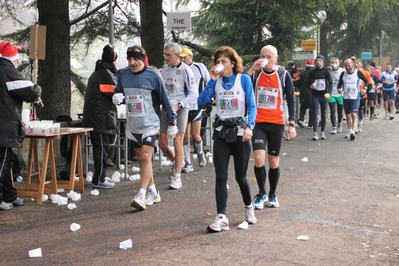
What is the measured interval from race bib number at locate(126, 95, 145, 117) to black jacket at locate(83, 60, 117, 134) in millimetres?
1652

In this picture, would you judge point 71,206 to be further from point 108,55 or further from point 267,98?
point 267,98

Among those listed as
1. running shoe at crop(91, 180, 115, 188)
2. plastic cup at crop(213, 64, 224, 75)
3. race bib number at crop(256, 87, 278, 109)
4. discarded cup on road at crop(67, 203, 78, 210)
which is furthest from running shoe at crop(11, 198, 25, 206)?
plastic cup at crop(213, 64, 224, 75)

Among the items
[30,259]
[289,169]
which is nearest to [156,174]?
[289,169]

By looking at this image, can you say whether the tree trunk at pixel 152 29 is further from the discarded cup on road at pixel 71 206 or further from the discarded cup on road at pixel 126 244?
the discarded cup on road at pixel 126 244

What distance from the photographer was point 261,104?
8.32 meters

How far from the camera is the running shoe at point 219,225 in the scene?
279 inches

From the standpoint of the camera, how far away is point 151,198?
28.7 ft

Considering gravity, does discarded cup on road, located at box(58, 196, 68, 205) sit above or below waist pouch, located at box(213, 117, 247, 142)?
below

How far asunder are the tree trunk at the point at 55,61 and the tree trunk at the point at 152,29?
3.29 metres

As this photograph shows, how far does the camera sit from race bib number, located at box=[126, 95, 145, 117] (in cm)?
827

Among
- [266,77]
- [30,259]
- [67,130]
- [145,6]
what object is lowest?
[30,259]

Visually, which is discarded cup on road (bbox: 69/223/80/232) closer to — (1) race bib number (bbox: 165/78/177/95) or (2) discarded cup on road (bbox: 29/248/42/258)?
(2) discarded cup on road (bbox: 29/248/42/258)

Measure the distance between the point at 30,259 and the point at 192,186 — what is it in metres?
4.21

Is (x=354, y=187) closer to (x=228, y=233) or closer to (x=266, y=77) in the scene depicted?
(x=266, y=77)
